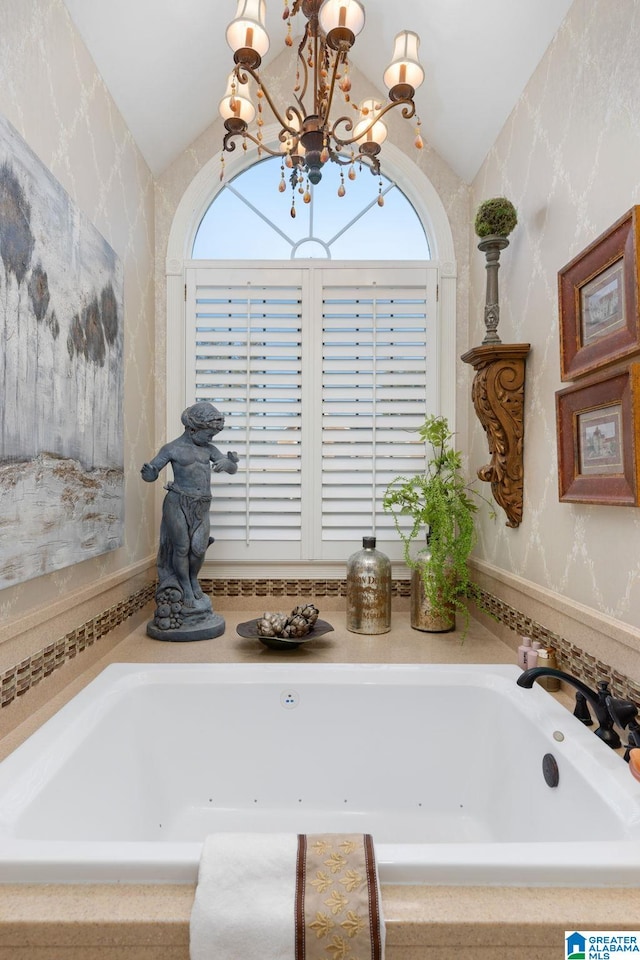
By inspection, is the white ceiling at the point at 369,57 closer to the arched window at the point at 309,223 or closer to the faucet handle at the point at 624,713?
the arched window at the point at 309,223

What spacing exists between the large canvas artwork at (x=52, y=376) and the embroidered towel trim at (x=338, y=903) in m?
0.87

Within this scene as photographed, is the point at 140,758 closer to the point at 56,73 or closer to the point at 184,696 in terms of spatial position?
the point at 184,696

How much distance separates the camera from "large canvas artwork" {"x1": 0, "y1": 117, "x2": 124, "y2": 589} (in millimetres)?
1279

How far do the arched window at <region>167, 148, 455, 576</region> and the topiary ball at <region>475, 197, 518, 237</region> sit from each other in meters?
0.62

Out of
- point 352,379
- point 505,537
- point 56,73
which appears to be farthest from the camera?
point 352,379

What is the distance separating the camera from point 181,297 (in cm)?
249

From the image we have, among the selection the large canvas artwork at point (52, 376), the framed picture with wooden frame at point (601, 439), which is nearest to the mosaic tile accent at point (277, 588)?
the large canvas artwork at point (52, 376)

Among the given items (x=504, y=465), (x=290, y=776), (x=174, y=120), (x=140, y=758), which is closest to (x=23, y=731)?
(x=140, y=758)

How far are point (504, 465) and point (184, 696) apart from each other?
1.25m

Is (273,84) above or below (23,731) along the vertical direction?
above

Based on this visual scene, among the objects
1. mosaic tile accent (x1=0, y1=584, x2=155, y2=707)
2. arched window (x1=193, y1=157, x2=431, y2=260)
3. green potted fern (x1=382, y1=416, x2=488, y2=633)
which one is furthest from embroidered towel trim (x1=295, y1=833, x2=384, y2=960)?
arched window (x1=193, y1=157, x2=431, y2=260)

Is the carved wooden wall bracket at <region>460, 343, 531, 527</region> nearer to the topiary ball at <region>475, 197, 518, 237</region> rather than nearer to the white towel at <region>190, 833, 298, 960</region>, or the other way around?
the topiary ball at <region>475, 197, 518, 237</region>

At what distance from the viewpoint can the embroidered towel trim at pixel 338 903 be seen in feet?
2.62

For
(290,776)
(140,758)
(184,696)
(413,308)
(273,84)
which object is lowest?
(290,776)
